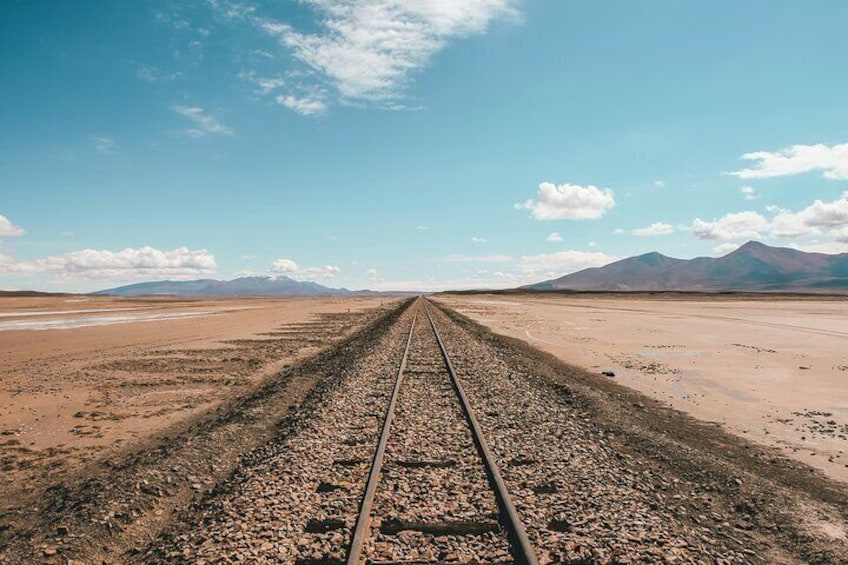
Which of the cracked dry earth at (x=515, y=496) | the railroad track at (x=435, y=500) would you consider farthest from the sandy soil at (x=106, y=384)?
the railroad track at (x=435, y=500)

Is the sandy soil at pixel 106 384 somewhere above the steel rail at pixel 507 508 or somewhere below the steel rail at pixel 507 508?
below

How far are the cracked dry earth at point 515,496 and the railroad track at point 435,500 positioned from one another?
0.03 meters

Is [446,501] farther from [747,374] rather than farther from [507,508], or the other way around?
[747,374]

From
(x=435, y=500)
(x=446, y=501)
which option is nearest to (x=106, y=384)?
(x=435, y=500)

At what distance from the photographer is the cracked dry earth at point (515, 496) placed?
5332mm

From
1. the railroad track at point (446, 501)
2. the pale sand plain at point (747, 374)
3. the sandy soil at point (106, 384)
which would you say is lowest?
the pale sand plain at point (747, 374)

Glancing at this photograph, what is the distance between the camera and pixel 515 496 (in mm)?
6461

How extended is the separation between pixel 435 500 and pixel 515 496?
104cm

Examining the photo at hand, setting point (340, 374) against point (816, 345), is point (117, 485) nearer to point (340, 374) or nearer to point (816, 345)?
point (340, 374)

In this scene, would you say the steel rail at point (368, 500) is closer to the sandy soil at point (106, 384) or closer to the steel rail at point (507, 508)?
the steel rail at point (507, 508)

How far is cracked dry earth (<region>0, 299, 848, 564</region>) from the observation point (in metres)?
5.33

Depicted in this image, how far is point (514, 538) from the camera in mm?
5344

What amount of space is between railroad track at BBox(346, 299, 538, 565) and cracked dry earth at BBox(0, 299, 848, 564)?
3 centimetres

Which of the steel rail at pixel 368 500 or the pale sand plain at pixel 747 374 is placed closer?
the steel rail at pixel 368 500
